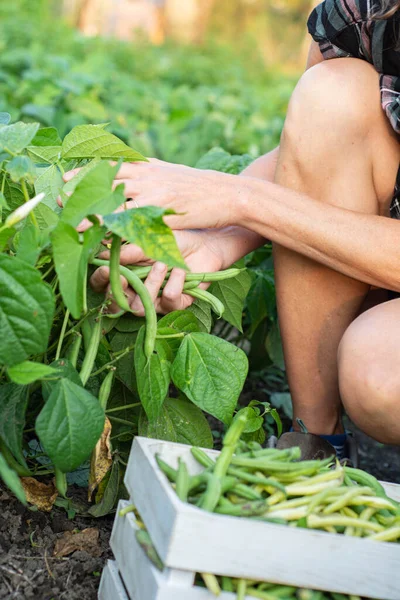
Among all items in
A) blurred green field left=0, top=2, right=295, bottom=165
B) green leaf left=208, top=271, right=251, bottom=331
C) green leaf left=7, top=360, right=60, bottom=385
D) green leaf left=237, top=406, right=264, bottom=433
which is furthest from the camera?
blurred green field left=0, top=2, right=295, bottom=165

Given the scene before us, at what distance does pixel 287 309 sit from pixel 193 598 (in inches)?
29.9

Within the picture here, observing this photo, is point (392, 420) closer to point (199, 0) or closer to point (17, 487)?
point (17, 487)

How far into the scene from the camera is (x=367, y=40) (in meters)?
1.55

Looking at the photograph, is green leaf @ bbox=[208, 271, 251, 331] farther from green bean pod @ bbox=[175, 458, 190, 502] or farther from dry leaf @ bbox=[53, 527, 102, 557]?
green bean pod @ bbox=[175, 458, 190, 502]

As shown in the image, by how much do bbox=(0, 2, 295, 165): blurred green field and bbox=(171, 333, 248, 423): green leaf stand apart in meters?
1.72

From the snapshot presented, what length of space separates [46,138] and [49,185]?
0.53ft

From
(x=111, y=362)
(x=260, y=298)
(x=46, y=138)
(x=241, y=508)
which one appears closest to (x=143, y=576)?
(x=241, y=508)

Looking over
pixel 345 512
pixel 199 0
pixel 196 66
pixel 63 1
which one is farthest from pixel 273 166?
pixel 199 0

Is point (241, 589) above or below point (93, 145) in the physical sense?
below

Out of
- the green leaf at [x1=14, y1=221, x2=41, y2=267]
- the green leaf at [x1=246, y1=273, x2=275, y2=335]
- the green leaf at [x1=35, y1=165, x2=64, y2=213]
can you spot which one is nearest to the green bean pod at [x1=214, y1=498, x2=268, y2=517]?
the green leaf at [x1=14, y1=221, x2=41, y2=267]

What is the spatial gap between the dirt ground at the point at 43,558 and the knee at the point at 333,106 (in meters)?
0.75

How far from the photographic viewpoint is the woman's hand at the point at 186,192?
4.51ft

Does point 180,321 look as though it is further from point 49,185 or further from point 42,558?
point 42,558

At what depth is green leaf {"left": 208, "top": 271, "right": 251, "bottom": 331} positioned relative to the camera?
5.31 ft
